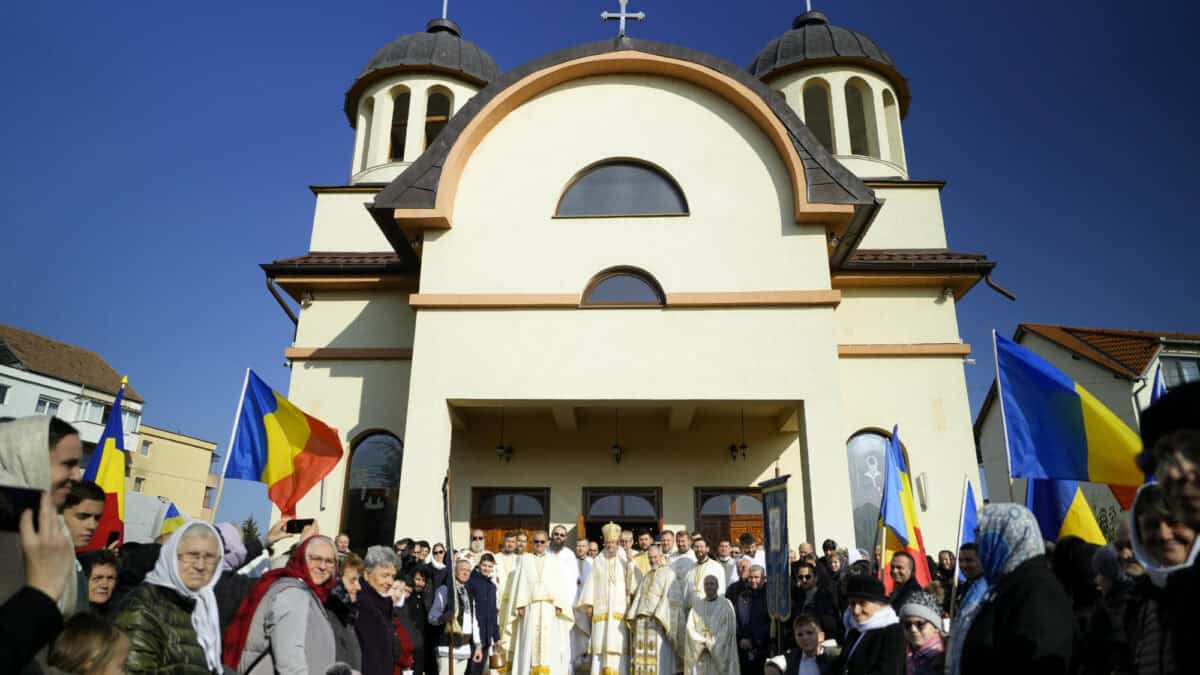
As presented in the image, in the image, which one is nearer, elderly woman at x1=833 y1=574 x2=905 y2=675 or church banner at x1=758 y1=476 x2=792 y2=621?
elderly woman at x1=833 y1=574 x2=905 y2=675

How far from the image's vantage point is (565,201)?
1195cm

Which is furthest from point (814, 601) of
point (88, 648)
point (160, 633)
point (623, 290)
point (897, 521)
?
point (88, 648)

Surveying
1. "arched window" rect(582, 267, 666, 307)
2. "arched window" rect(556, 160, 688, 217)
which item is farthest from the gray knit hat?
"arched window" rect(556, 160, 688, 217)

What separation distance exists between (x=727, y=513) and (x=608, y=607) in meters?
3.69

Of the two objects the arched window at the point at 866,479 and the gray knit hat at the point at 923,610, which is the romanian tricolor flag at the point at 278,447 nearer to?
the gray knit hat at the point at 923,610

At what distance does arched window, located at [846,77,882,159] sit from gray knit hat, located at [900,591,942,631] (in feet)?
46.6

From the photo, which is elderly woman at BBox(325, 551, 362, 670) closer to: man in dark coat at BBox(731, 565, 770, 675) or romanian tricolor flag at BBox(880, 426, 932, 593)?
man in dark coat at BBox(731, 565, 770, 675)

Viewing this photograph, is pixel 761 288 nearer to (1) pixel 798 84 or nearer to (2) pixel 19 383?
(1) pixel 798 84

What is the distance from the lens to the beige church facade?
10.8 m

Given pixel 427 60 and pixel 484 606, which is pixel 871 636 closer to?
pixel 484 606

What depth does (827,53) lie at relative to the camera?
16.9 meters

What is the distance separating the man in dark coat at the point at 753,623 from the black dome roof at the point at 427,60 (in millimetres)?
13862

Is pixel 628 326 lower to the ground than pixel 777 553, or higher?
higher

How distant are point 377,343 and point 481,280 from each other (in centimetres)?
287
